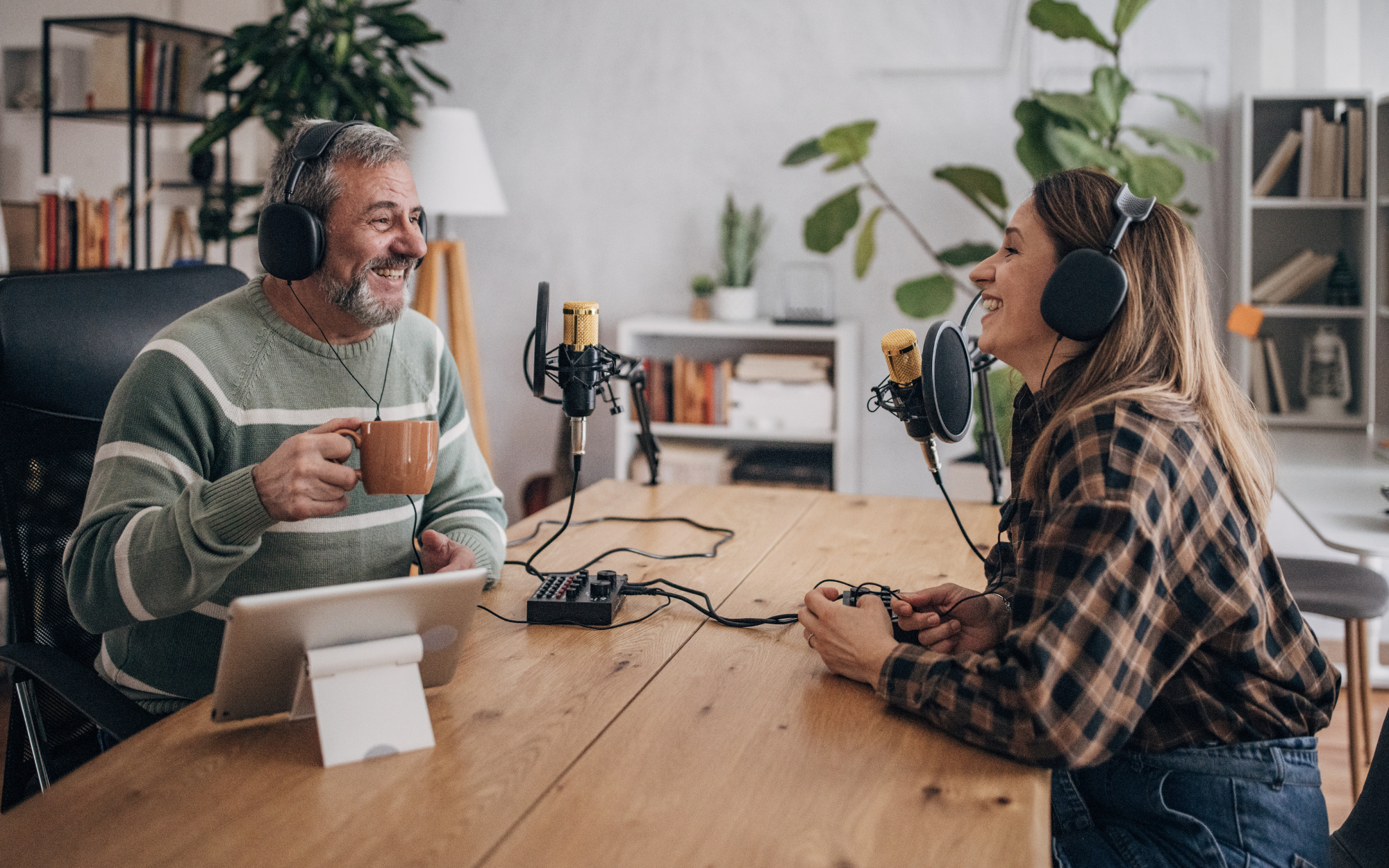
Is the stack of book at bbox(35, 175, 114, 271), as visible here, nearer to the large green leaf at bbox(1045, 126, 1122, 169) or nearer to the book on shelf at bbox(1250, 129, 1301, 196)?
the large green leaf at bbox(1045, 126, 1122, 169)

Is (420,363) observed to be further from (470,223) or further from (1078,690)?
(470,223)

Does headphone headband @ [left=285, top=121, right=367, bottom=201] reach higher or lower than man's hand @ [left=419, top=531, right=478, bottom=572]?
higher

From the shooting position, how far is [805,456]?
3.61 meters

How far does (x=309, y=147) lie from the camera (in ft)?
4.76

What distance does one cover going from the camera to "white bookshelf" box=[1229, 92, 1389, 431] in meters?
3.10

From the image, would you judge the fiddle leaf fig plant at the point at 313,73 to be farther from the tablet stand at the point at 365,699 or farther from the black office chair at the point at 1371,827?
the black office chair at the point at 1371,827

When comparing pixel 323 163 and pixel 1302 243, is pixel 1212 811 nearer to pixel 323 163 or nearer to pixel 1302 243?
pixel 323 163

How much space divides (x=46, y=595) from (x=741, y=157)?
2802mm

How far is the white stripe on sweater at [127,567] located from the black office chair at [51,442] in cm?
15

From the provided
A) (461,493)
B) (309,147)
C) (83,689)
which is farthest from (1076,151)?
(83,689)

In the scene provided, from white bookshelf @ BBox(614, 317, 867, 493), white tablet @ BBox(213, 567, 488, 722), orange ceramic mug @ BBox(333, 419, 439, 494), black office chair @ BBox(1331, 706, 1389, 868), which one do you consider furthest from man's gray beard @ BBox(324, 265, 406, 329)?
white bookshelf @ BBox(614, 317, 867, 493)

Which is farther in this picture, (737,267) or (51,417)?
(737,267)

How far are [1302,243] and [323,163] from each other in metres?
3.10

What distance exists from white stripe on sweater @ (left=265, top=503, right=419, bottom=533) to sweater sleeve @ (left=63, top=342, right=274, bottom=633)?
0.40 ft
